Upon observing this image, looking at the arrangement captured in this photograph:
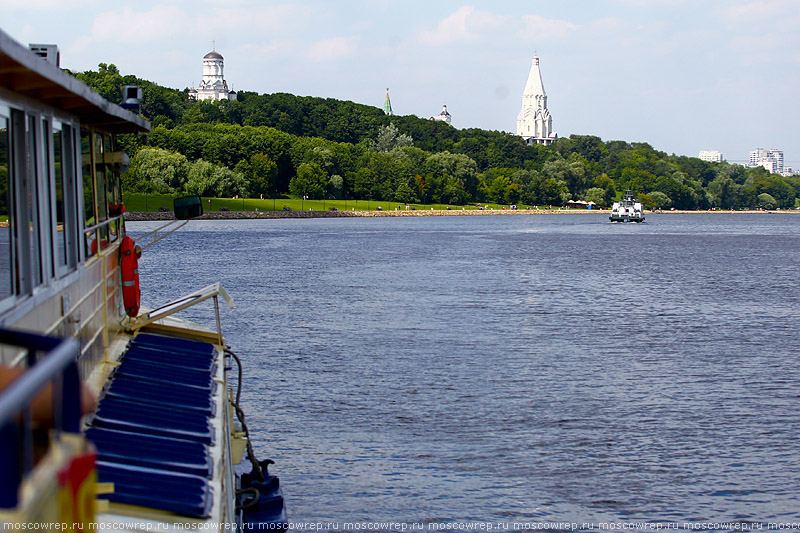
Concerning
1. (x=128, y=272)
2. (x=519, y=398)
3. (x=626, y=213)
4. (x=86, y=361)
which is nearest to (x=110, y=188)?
(x=128, y=272)

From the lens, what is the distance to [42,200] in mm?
8766

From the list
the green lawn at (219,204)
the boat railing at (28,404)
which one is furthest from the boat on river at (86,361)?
the green lawn at (219,204)

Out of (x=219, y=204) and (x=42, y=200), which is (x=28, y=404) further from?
(x=219, y=204)

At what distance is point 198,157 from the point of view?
192500 millimetres

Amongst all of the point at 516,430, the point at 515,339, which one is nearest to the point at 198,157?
the point at 515,339

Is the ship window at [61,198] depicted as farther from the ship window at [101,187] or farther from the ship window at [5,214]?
the ship window at [101,187]

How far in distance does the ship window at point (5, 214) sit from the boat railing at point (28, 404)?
4.68 meters

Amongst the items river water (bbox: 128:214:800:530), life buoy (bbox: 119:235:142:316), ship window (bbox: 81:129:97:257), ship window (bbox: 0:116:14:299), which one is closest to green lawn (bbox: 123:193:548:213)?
river water (bbox: 128:214:800:530)

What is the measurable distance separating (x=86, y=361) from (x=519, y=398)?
53.3 ft

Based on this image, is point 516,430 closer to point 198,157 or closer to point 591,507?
point 591,507

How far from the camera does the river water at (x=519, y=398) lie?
17031 mm

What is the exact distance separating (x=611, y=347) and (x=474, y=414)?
12156 mm

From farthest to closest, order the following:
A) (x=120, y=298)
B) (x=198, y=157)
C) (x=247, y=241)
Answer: (x=198, y=157), (x=247, y=241), (x=120, y=298)

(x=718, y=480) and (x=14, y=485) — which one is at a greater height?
(x=14, y=485)
